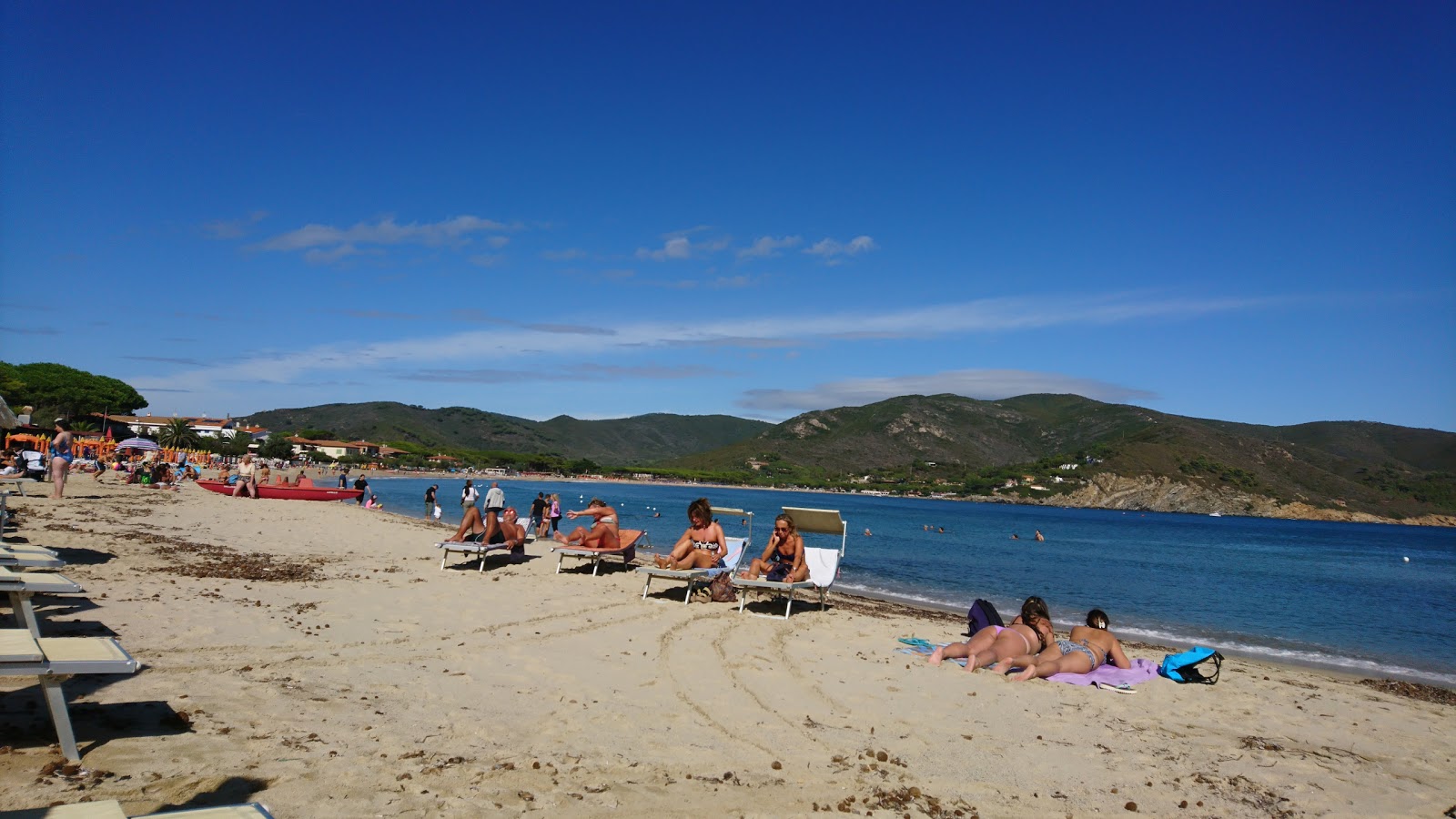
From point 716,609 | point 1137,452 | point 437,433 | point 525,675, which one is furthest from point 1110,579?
point 437,433

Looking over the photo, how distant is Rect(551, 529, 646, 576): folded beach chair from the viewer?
39.1 feet

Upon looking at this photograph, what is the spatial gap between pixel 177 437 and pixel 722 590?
79839 millimetres

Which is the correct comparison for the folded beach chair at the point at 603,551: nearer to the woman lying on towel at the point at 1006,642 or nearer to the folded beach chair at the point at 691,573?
the folded beach chair at the point at 691,573

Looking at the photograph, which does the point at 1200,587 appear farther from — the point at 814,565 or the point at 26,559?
the point at 26,559

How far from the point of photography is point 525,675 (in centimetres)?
604

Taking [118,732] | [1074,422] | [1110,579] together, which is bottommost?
[1110,579]

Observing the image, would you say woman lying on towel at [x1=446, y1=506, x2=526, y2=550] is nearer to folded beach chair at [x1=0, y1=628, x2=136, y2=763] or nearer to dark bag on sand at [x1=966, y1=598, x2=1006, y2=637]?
dark bag on sand at [x1=966, y1=598, x2=1006, y2=637]

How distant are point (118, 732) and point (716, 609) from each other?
261 inches

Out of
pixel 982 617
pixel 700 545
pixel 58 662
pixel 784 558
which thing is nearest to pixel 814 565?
pixel 784 558

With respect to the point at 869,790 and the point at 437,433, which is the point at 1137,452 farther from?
the point at 437,433

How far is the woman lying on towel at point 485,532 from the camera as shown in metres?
12.2

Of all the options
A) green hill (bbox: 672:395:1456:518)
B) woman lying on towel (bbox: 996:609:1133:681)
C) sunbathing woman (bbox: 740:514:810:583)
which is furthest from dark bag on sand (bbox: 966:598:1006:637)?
green hill (bbox: 672:395:1456:518)

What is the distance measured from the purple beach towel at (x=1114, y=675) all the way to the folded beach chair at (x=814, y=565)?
10.6 feet

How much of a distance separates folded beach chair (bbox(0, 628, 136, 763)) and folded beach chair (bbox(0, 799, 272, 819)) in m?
1.32
